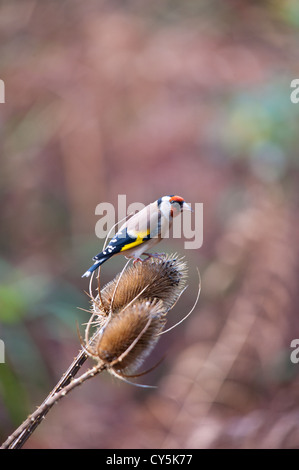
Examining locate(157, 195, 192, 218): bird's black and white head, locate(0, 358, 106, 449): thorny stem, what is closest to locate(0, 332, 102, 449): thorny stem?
locate(0, 358, 106, 449): thorny stem

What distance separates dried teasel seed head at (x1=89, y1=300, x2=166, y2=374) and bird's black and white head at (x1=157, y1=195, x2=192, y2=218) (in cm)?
37

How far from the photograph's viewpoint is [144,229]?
1867 mm

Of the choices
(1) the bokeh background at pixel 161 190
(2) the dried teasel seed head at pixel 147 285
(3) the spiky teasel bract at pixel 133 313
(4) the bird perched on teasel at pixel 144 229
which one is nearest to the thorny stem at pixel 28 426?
(3) the spiky teasel bract at pixel 133 313

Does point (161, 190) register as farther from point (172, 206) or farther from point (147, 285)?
point (147, 285)

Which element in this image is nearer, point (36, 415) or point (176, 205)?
point (36, 415)

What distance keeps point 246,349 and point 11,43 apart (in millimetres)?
4676

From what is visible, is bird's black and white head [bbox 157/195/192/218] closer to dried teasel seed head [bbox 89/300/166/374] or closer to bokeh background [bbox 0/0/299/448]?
dried teasel seed head [bbox 89/300/166/374]

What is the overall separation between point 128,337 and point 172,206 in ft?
1.86

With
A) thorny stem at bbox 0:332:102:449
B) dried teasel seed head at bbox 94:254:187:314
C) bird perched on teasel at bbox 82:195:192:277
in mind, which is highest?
bird perched on teasel at bbox 82:195:192:277

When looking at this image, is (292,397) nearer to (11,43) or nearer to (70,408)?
(70,408)

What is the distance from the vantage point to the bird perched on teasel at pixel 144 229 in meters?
1.85

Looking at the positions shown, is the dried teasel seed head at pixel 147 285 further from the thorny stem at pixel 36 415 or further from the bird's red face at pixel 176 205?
the thorny stem at pixel 36 415

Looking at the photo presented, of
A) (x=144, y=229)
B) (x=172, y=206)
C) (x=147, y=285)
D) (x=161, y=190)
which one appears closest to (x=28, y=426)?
(x=147, y=285)

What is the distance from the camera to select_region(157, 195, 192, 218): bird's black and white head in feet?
6.19
